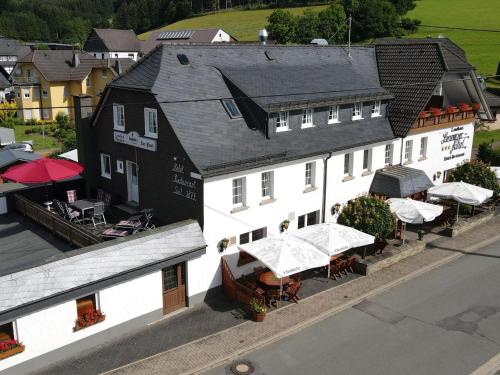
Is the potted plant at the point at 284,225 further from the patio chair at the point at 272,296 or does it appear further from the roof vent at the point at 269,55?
the roof vent at the point at 269,55

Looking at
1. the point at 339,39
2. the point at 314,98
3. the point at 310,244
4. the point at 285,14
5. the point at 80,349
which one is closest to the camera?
the point at 80,349

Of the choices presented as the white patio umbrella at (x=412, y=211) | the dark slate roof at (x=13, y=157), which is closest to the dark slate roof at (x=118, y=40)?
the dark slate roof at (x=13, y=157)

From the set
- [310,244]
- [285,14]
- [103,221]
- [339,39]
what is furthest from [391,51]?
[285,14]

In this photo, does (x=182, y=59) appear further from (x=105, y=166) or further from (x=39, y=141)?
(x=39, y=141)

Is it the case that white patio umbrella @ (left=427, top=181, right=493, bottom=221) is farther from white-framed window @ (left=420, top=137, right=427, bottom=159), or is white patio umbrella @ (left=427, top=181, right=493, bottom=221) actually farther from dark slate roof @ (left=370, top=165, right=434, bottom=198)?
white-framed window @ (left=420, top=137, right=427, bottom=159)

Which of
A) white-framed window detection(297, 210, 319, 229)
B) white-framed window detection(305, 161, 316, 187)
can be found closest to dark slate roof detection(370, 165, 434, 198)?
white-framed window detection(297, 210, 319, 229)

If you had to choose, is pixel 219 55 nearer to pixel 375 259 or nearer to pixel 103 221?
pixel 103 221
